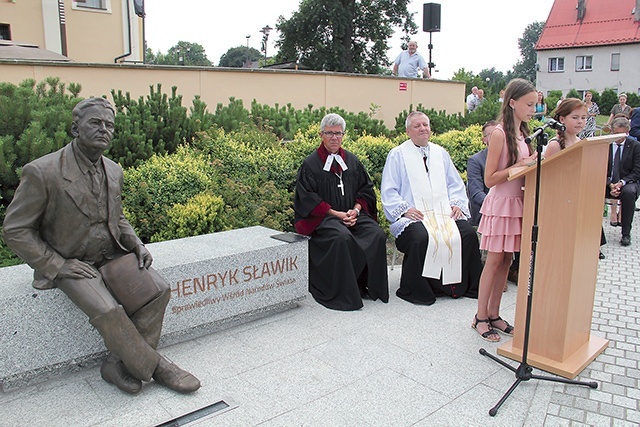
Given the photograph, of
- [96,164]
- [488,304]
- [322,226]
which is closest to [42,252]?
[96,164]

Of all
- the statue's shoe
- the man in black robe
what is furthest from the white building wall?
the statue's shoe

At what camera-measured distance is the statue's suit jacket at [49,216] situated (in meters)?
3.25

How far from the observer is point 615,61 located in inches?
1912

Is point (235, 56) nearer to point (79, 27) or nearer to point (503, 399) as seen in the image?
point (79, 27)

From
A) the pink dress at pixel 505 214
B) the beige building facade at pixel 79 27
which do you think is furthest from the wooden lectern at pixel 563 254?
the beige building facade at pixel 79 27

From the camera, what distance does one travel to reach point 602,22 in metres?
50.0

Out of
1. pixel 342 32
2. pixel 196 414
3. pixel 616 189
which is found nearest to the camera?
pixel 196 414

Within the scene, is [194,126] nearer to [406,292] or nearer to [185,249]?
[185,249]

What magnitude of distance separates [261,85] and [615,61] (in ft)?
155

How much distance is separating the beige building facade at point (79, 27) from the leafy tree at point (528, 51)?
292 ft

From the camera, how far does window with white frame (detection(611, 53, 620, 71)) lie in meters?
48.2

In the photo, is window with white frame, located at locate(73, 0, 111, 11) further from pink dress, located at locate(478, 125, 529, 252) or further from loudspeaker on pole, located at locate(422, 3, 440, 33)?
pink dress, located at locate(478, 125, 529, 252)

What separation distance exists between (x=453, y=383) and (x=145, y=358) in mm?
1968

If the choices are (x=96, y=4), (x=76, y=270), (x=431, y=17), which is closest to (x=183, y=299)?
(x=76, y=270)
